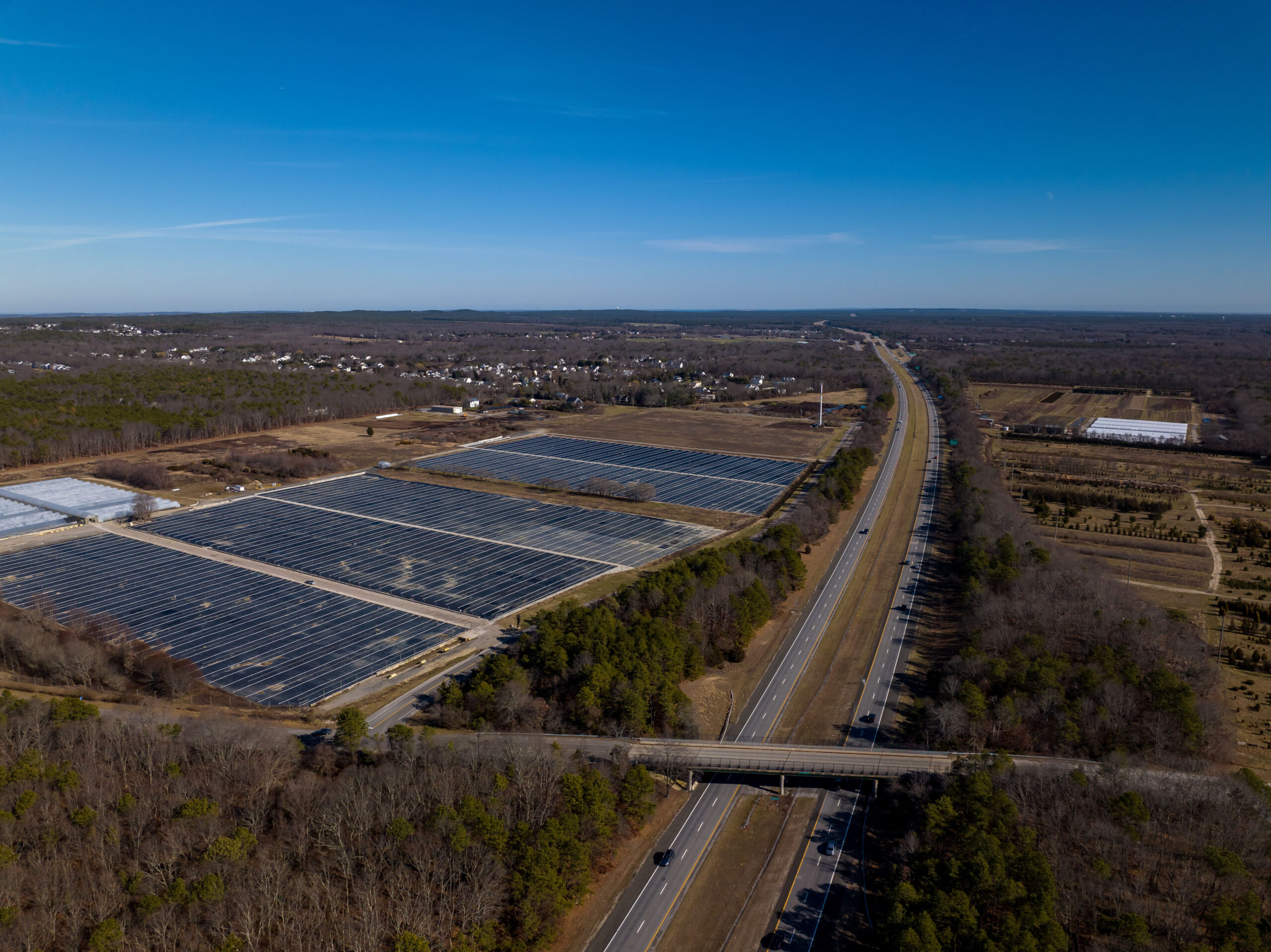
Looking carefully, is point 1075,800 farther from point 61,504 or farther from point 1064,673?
point 61,504

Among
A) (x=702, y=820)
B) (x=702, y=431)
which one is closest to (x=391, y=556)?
(x=702, y=820)

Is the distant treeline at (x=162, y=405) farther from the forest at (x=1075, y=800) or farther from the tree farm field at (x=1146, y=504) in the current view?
the tree farm field at (x=1146, y=504)

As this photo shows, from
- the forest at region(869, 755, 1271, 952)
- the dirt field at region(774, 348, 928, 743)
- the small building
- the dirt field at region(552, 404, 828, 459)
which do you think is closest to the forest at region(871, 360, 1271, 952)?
the forest at region(869, 755, 1271, 952)

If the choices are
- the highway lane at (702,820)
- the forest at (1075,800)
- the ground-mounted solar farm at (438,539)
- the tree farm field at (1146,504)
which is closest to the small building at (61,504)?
the ground-mounted solar farm at (438,539)

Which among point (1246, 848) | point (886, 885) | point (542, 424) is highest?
point (542, 424)

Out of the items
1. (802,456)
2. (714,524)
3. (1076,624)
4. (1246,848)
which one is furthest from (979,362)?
(1246,848)

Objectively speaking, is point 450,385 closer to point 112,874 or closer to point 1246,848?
point 112,874
